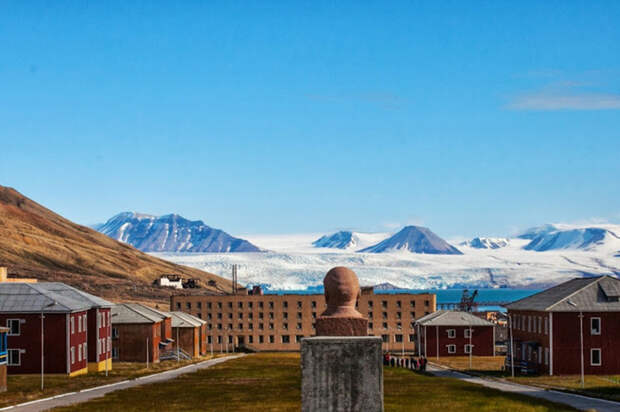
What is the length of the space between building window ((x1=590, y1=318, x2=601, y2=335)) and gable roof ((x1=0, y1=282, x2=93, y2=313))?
45.5 metres

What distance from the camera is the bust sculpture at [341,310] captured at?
27250 millimetres

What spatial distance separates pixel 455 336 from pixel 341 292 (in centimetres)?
12380

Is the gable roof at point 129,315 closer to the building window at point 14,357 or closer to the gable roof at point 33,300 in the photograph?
the gable roof at point 33,300

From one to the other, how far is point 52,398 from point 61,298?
28.8m

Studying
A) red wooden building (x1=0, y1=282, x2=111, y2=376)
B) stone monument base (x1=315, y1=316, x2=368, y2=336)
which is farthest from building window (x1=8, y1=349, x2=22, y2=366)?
stone monument base (x1=315, y1=316, x2=368, y2=336)

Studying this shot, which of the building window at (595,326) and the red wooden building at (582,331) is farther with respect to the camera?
the building window at (595,326)

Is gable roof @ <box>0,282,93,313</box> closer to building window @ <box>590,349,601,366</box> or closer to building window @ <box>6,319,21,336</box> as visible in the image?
building window @ <box>6,319,21,336</box>

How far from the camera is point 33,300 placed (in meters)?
91.2

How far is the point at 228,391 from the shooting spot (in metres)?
74.6

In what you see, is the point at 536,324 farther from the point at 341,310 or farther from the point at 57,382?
the point at 341,310

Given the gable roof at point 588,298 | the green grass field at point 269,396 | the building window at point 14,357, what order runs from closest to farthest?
the green grass field at point 269,396 → the building window at point 14,357 → the gable roof at point 588,298

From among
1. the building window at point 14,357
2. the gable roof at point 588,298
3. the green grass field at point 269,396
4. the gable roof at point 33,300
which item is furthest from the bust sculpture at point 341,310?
the gable roof at point 588,298

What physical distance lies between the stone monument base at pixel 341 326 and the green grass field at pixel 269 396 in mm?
29515

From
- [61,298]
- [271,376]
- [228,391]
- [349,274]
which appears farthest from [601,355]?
[349,274]
